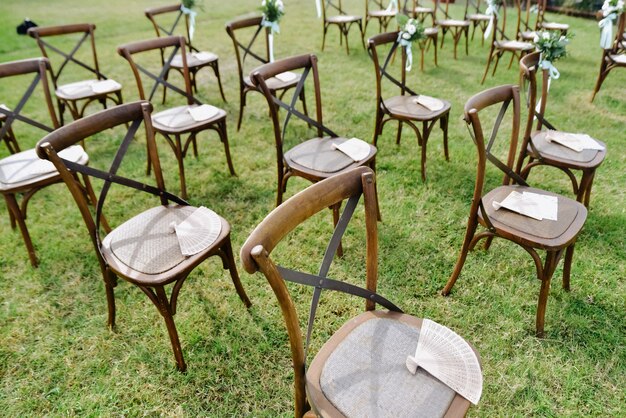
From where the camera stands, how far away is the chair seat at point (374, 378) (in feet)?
3.81

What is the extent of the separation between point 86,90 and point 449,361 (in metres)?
3.63

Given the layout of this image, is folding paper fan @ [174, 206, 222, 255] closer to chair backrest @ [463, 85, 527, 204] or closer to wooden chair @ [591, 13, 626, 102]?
chair backrest @ [463, 85, 527, 204]

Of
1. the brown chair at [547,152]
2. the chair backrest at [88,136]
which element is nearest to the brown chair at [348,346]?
the chair backrest at [88,136]

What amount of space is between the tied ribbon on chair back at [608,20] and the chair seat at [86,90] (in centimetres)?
439

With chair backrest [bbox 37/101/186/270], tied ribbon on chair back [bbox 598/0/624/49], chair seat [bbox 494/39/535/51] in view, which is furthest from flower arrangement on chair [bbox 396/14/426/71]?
chair backrest [bbox 37/101/186/270]

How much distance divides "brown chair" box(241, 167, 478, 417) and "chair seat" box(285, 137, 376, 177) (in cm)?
99

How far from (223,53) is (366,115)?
3229 millimetres

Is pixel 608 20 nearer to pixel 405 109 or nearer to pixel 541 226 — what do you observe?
pixel 405 109

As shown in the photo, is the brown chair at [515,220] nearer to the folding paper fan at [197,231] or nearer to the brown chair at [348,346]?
the brown chair at [348,346]

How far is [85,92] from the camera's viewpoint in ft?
11.6

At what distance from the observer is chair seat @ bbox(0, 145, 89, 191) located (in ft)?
7.34

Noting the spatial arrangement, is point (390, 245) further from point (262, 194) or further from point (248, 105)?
point (248, 105)

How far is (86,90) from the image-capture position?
3.57 metres

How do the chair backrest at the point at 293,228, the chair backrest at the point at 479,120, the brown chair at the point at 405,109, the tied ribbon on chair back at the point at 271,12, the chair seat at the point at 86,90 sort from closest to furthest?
the chair backrest at the point at 293,228 < the chair backrest at the point at 479,120 < the brown chair at the point at 405,109 < the chair seat at the point at 86,90 < the tied ribbon on chair back at the point at 271,12
